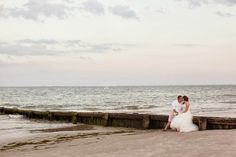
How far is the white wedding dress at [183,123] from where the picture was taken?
667 inches

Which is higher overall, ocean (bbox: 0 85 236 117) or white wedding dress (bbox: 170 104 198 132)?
white wedding dress (bbox: 170 104 198 132)

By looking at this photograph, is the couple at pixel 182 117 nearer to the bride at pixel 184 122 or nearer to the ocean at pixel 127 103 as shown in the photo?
the bride at pixel 184 122

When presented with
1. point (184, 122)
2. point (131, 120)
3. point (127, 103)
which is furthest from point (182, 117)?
point (127, 103)

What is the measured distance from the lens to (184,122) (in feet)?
55.9

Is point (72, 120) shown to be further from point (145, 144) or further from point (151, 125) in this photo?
point (145, 144)

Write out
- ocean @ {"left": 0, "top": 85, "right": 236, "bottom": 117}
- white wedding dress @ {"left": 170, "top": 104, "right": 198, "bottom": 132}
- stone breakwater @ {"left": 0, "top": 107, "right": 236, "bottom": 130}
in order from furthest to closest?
ocean @ {"left": 0, "top": 85, "right": 236, "bottom": 117}
stone breakwater @ {"left": 0, "top": 107, "right": 236, "bottom": 130}
white wedding dress @ {"left": 170, "top": 104, "right": 198, "bottom": 132}

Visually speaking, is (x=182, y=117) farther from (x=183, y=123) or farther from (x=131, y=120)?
(x=131, y=120)

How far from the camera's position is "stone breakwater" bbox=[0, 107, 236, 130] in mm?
19016

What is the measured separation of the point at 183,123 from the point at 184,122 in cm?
7

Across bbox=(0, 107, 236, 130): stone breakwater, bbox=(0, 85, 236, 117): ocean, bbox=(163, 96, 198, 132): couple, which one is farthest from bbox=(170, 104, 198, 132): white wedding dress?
bbox=(0, 85, 236, 117): ocean

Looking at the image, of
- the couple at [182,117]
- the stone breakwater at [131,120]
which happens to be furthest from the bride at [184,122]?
the stone breakwater at [131,120]

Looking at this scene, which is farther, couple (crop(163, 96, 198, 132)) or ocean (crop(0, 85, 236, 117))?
ocean (crop(0, 85, 236, 117))

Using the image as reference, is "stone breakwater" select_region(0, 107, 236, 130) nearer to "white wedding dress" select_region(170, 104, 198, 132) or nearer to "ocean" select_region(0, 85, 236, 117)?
"white wedding dress" select_region(170, 104, 198, 132)

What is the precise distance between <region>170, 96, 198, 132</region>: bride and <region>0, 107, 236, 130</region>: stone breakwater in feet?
6.54
